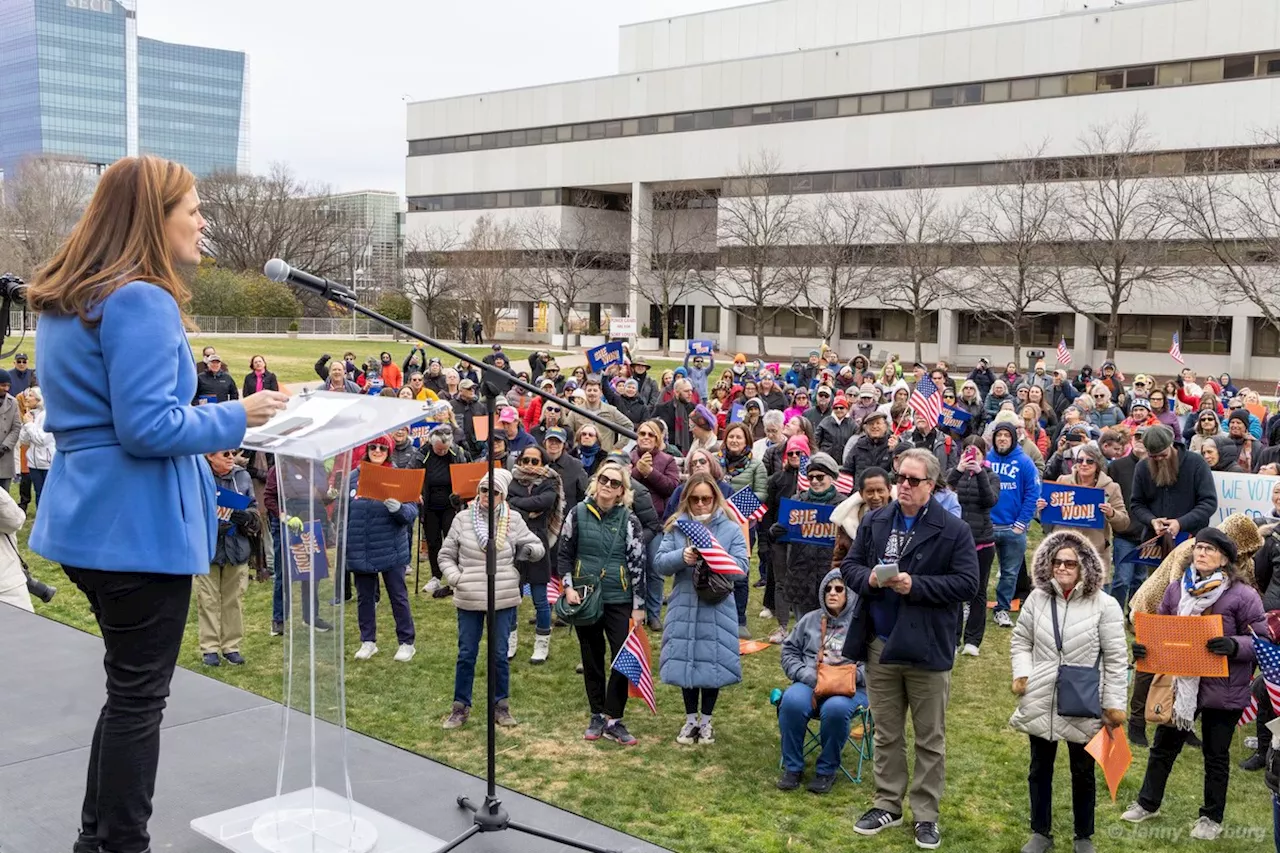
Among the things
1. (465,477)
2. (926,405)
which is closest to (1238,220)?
(926,405)

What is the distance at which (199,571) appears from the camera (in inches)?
131

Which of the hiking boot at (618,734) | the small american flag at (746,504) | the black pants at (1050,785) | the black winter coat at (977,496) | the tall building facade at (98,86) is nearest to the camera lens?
the black pants at (1050,785)

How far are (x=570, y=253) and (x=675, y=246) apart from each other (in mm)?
7101

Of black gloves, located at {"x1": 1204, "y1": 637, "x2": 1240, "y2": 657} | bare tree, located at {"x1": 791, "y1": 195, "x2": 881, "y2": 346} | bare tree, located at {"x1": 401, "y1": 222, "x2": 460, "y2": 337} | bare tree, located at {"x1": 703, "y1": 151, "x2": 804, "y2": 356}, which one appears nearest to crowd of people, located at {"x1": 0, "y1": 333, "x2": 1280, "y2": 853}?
black gloves, located at {"x1": 1204, "y1": 637, "x2": 1240, "y2": 657}

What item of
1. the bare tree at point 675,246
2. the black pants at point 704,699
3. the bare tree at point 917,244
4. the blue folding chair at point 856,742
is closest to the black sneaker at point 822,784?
the blue folding chair at point 856,742

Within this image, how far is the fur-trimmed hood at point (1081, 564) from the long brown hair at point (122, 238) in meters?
4.58

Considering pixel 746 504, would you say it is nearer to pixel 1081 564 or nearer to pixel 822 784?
pixel 822 784

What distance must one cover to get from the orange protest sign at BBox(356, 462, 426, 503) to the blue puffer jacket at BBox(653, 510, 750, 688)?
270cm

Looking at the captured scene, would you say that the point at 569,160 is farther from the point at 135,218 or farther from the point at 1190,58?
the point at 135,218

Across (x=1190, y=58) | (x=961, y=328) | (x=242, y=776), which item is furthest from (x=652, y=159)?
(x=242, y=776)

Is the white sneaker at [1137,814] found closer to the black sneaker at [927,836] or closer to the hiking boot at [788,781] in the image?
the black sneaker at [927,836]

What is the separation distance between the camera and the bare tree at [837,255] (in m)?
50.4

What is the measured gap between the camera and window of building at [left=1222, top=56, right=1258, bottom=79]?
140 feet

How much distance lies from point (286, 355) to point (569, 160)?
2069cm
